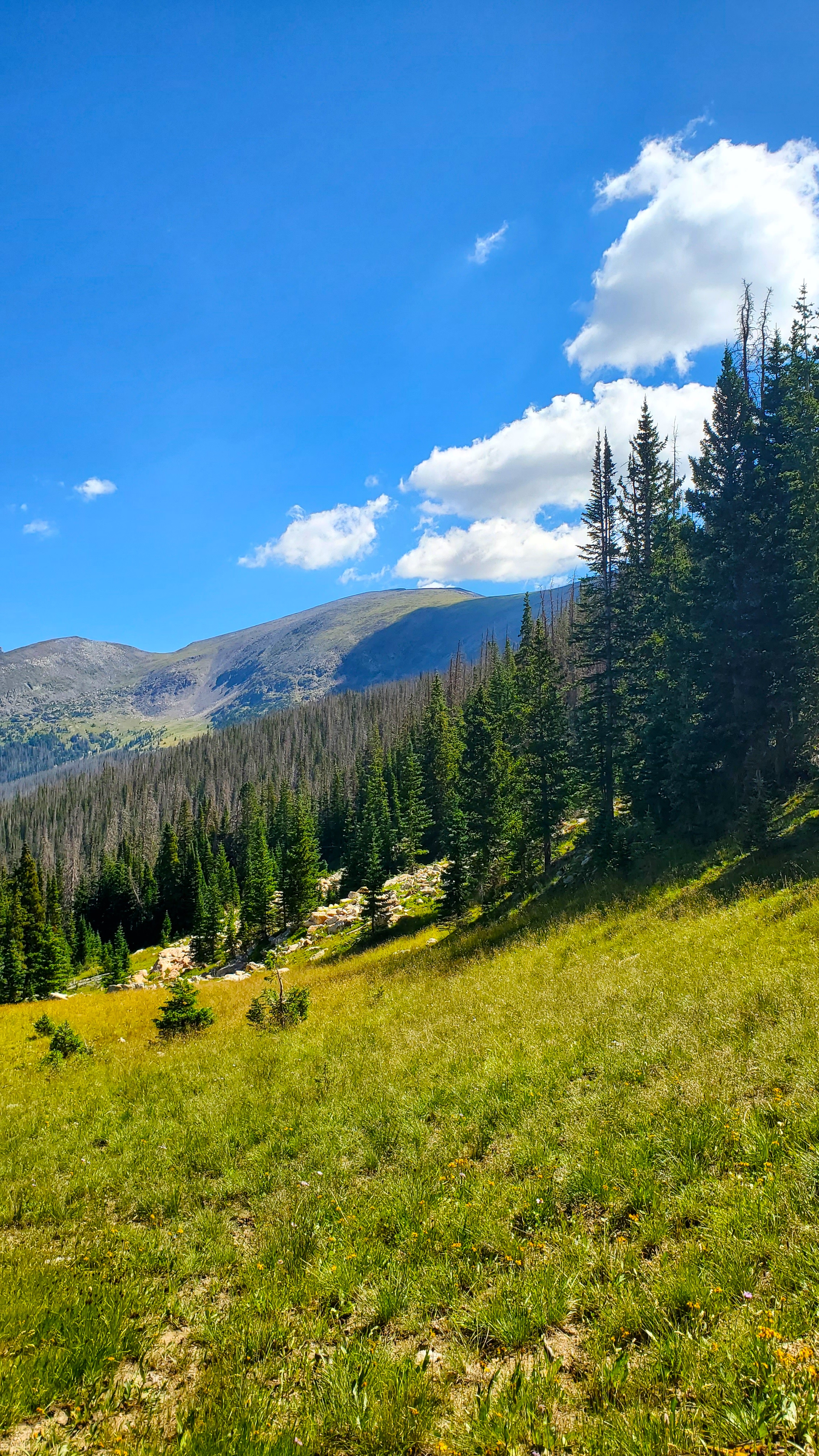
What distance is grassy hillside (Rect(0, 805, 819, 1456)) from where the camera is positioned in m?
4.04

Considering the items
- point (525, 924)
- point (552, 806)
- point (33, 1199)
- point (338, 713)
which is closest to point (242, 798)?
point (338, 713)

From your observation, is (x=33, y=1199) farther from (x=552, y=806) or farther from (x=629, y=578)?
(x=629, y=578)

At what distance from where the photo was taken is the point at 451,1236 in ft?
20.1

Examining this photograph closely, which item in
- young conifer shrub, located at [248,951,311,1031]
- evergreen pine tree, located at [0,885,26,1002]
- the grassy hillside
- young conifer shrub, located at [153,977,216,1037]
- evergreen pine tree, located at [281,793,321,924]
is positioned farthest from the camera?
evergreen pine tree, located at [281,793,321,924]

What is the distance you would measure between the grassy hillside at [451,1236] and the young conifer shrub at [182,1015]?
19.7 ft

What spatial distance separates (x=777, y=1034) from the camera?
8.61 meters

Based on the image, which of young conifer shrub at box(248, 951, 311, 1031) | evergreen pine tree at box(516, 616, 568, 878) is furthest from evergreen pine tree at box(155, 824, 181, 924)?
young conifer shrub at box(248, 951, 311, 1031)

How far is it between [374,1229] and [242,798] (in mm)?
→ 109975

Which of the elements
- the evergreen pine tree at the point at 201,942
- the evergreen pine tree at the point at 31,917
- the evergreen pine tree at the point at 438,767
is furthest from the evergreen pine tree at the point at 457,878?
the evergreen pine tree at the point at 31,917

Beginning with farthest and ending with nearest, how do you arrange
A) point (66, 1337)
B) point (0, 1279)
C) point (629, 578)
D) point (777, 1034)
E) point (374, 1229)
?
1. point (629, 578)
2. point (777, 1034)
3. point (374, 1229)
4. point (0, 1279)
5. point (66, 1337)

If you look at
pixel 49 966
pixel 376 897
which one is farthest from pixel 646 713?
pixel 49 966

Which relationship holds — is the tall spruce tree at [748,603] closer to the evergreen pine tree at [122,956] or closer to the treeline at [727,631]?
the treeline at [727,631]

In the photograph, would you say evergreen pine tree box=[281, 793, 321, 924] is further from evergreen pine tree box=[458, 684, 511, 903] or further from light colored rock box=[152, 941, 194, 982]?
evergreen pine tree box=[458, 684, 511, 903]

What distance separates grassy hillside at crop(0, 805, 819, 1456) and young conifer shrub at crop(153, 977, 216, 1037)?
600cm
